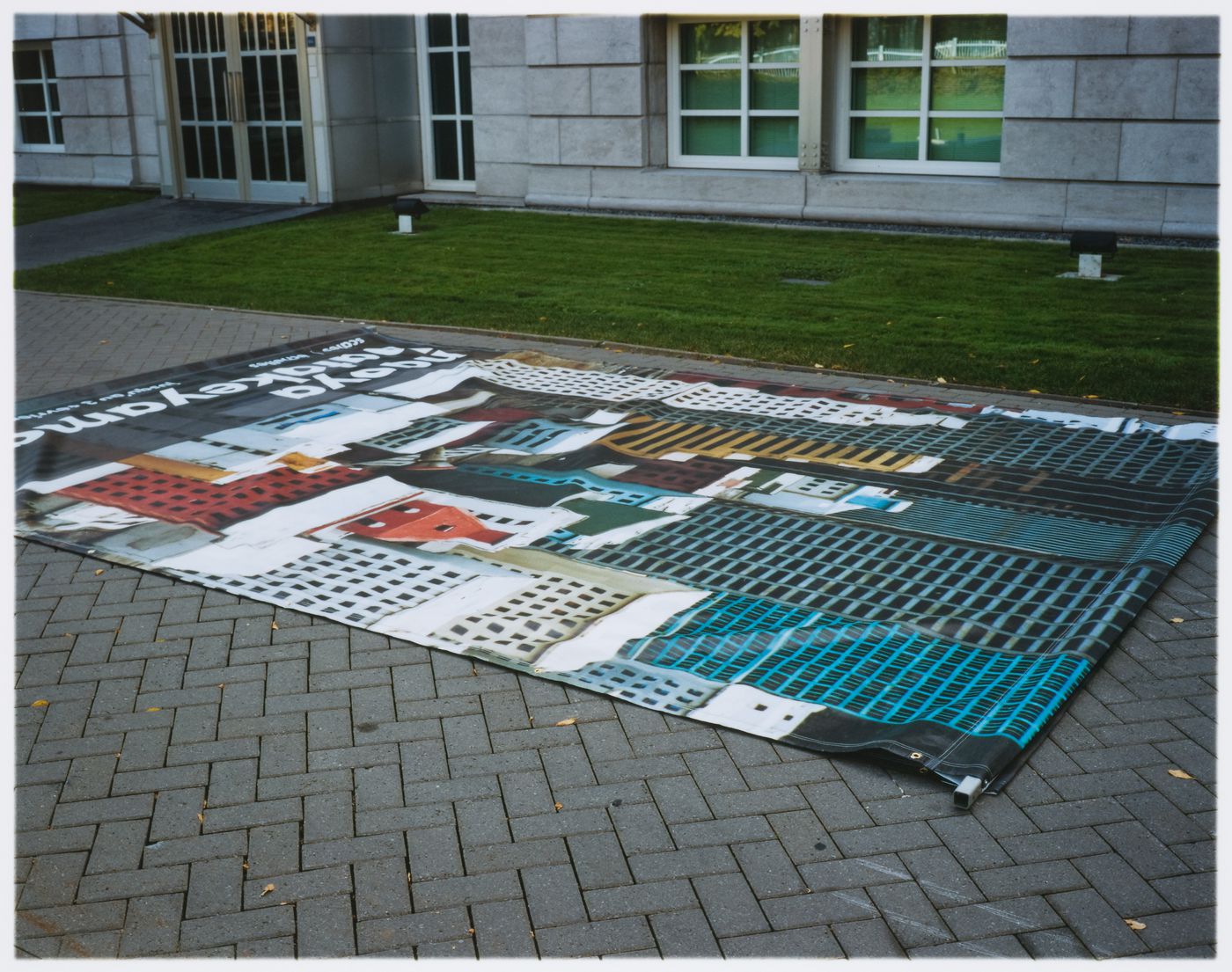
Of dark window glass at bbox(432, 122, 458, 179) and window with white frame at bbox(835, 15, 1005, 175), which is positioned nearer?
window with white frame at bbox(835, 15, 1005, 175)

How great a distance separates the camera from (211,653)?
541 cm

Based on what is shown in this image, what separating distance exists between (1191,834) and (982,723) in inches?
32.1

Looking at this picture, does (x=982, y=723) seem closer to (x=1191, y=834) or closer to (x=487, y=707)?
(x=1191, y=834)

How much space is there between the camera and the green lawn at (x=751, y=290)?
32.8 feet

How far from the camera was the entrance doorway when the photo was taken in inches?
771

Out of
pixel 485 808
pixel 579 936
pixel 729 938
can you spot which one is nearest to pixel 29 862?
pixel 485 808

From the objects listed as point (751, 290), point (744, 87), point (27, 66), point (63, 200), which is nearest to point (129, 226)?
point (63, 200)

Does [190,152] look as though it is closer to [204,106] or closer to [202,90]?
[204,106]

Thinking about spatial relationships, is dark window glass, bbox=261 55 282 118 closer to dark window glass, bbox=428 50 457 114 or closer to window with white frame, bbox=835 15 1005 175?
dark window glass, bbox=428 50 457 114

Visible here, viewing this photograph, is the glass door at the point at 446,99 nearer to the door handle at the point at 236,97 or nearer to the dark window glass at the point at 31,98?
the door handle at the point at 236,97

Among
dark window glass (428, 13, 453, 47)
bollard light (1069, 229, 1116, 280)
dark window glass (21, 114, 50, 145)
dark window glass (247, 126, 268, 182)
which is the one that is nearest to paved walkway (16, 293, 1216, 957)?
bollard light (1069, 229, 1116, 280)

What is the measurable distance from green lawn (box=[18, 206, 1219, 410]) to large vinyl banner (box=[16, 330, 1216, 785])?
1169 millimetres

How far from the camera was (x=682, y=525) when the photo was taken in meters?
6.70

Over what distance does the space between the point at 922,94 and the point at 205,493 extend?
12.2m
